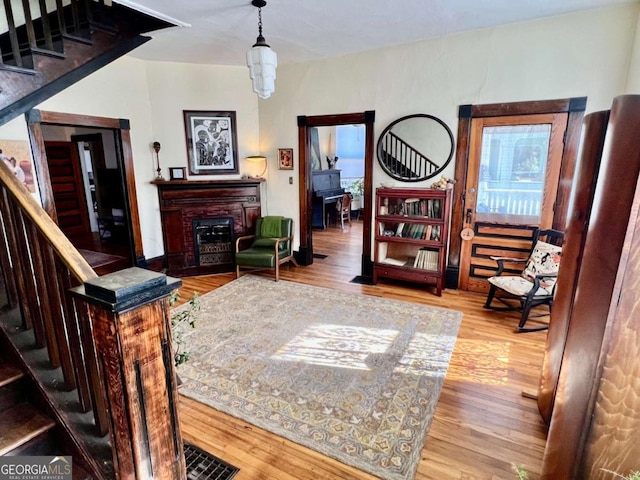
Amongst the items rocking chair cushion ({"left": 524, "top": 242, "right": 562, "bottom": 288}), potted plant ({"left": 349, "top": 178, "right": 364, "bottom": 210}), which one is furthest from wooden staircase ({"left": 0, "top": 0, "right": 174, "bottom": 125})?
potted plant ({"left": 349, "top": 178, "right": 364, "bottom": 210})

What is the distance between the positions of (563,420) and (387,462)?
878 millimetres

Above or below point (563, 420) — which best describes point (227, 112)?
above

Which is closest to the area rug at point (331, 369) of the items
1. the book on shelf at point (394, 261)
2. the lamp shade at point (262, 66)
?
the book on shelf at point (394, 261)

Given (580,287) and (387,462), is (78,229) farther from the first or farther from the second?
(580,287)

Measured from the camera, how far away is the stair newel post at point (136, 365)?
1099mm

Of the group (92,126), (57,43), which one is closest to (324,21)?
(57,43)

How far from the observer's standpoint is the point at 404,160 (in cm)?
438

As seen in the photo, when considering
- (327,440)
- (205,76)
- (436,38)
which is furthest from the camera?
(205,76)

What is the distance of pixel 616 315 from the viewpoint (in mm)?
1271

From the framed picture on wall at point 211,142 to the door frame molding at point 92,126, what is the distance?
2.60 ft

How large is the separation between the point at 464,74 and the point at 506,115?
66 cm

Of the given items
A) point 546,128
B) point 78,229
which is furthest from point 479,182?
point 78,229

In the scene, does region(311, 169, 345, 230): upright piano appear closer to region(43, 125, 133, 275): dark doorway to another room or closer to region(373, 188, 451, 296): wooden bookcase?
region(373, 188, 451, 296): wooden bookcase

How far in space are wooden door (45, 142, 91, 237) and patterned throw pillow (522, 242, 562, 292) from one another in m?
7.91
